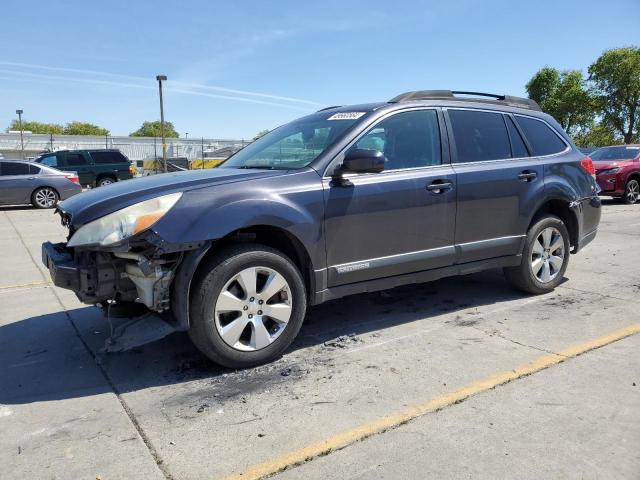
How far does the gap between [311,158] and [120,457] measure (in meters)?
2.40

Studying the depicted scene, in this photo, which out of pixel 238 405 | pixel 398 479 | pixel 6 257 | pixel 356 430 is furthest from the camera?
pixel 6 257

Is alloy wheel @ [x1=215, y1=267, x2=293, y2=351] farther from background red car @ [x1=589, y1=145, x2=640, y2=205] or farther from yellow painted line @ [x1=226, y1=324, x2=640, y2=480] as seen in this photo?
background red car @ [x1=589, y1=145, x2=640, y2=205]

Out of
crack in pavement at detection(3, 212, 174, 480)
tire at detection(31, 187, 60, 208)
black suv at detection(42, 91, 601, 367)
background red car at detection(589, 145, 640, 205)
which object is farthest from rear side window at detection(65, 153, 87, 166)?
background red car at detection(589, 145, 640, 205)

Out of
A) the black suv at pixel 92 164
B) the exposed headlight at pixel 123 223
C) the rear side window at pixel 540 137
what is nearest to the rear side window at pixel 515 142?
the rear side window at pixel 540 137

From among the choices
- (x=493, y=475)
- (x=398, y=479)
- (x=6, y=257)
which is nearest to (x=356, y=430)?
(x=398, y=479)

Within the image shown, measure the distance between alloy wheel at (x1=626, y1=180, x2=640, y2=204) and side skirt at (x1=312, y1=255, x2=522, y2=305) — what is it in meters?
11.9

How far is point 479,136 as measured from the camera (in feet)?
15.9

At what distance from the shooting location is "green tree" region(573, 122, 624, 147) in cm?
4794

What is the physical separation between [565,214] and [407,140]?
7.32ft

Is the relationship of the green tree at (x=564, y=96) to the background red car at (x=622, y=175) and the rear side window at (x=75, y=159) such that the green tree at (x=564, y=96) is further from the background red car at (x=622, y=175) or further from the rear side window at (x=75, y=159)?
the rear side window at (x=75, y=159)

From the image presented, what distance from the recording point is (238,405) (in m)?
3.10

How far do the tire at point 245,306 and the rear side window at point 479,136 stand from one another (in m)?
2.04

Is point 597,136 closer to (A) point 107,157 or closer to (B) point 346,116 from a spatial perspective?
(A) point 107,157

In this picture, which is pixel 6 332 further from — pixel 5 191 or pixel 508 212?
pixel 5 191
